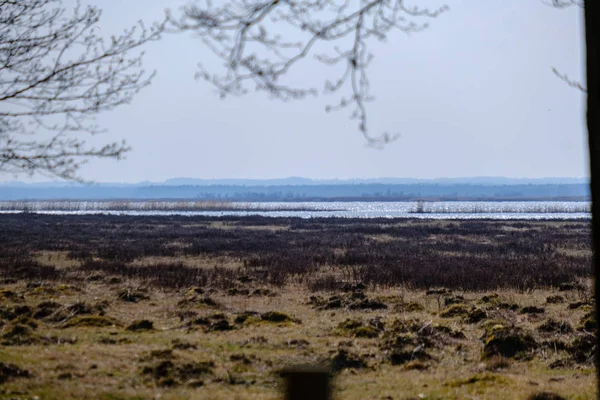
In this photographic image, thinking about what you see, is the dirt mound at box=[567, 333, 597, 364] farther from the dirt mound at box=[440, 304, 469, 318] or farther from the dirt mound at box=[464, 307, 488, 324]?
the dirt mound at box=[440, 304, 469, 318]

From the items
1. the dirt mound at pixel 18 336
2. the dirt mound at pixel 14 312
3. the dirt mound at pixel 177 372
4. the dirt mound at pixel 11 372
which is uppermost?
the dirt mound at pixel 11 372

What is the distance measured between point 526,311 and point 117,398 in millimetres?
10154

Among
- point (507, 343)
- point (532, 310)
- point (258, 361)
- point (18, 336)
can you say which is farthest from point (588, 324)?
point (18, 336)

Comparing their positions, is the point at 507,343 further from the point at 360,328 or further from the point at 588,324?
the point at 588,324

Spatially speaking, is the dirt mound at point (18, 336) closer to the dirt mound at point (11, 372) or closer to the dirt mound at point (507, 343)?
the dirt mound at point (11, 372)

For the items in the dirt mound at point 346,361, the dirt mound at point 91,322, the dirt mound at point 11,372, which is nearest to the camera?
the dirt mound at point 11,372

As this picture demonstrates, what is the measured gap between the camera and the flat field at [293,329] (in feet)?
25.8

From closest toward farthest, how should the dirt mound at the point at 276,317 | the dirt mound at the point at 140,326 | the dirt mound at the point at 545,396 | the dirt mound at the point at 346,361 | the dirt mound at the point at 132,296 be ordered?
the dirt mound at the point at 545,396
the dirt mound at the point at 346,361
the dirt mound at the point at 140,326
the dirt mound at the point at 276,317
the dirt mound at the point at 132,296

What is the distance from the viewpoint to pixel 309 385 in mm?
2223

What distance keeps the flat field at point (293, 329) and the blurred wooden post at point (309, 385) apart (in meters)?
5.16

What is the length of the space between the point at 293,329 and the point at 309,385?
9.96 m

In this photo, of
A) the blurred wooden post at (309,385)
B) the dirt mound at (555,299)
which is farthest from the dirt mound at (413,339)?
the blurred wooden post at (309,385)

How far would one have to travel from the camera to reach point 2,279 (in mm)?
19438

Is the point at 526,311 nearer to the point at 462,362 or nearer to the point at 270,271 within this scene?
the point at 462,362
